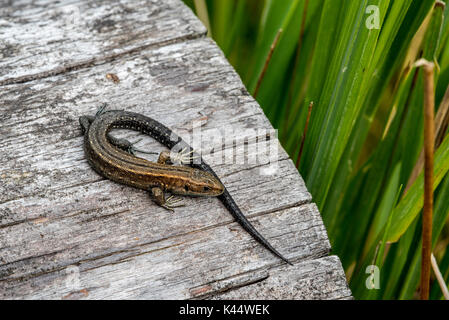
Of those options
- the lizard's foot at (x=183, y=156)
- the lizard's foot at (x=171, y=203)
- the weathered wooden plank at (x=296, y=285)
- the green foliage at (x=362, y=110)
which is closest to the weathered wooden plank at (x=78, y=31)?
the green foliage at (x=362, y=110)

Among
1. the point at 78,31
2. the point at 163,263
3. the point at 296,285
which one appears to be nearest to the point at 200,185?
the point at 163,263

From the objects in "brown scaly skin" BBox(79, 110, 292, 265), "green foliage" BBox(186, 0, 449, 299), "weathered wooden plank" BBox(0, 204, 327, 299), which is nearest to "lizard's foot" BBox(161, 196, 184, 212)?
"brown scaly skin" BBox(79, 110, 292, 265)

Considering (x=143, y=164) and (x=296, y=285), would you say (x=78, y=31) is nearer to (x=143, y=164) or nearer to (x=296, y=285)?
(x=143, y=164)

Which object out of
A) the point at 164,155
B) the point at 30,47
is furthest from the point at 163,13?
the point at 164,155

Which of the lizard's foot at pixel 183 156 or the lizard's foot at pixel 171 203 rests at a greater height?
the lizard's foot at pixel 183 156

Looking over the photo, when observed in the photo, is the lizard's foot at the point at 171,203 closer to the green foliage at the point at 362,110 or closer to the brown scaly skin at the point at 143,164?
the brown scaly skin at the point at 143,164

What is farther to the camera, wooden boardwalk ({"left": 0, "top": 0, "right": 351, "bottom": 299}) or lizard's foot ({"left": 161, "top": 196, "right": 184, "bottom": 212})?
lizard's foot ({"left": 161, "top": 196, "right": 184, "bottom": 212})

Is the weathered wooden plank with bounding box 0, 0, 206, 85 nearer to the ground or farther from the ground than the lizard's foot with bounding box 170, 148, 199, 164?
farther from the ground

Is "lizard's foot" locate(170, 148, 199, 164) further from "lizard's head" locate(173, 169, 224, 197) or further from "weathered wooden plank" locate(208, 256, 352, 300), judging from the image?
"weathered wooden plank" locate(208, 256, 352, 300)
